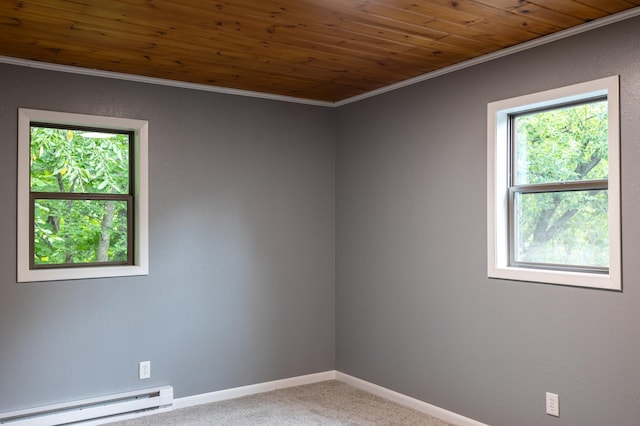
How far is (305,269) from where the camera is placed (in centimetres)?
500

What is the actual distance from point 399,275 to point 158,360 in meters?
1.88

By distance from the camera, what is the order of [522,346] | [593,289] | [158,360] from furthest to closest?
[158,360] < [522,346] < [593,289]

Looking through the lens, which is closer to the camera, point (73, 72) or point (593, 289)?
point (593, 289)

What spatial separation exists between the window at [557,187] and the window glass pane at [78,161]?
2600 millimetres

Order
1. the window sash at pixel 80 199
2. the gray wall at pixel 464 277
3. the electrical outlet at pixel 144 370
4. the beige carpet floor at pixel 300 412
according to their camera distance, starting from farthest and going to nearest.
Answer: the electrical outlet at pixel 144 370 < the beige carpet floor at pixel 300 412 < the window sash at pixel 80 199 < the gray wall at pixel 464 277

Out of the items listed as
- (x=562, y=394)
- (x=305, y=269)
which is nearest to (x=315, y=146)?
(x=305, y=269)

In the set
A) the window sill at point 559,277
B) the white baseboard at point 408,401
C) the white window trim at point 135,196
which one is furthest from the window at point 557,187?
the white window trim at point 135,196

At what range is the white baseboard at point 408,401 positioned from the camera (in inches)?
155

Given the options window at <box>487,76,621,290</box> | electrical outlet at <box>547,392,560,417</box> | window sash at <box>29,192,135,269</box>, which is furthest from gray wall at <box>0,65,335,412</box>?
electrical outlet at <box>547,392,560,417</box>

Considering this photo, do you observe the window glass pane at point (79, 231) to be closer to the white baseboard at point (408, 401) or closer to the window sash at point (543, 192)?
the white baseboard at point (408, 401)

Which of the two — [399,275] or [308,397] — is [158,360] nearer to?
[308,397]

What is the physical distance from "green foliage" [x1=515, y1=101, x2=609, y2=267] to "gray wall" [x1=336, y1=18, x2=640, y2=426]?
207 millimetres

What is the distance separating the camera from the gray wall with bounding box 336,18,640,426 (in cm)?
307

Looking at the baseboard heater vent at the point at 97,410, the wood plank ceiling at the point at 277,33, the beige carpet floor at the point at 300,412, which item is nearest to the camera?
the wood plank ceiling at the point at 277,33
